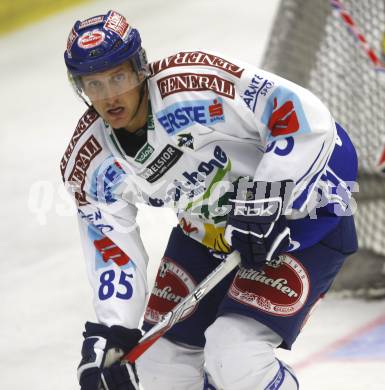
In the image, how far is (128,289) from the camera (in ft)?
9.36

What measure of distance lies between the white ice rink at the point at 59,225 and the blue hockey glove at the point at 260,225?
1000mm

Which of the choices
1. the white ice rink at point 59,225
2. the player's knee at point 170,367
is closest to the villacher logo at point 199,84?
the player's knee at point 170,367

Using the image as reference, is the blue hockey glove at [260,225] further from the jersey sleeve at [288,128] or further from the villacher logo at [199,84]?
the villacher logo at [199,84]

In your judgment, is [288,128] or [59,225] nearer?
[288,128]

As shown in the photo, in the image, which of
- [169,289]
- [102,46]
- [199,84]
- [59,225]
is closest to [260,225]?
[199,84]

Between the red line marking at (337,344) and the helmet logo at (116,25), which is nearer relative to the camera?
the helmet logo at (116,25)

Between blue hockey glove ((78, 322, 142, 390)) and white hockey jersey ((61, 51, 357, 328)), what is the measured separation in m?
0.05

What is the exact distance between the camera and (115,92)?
8.98ft

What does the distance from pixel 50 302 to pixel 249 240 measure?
1.93 m

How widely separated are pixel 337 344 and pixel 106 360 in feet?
4.57

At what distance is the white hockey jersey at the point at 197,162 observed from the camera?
8.86 ft

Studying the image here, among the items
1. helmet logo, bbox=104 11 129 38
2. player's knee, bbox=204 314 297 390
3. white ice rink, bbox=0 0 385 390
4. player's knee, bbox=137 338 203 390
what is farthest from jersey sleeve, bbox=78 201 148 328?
white ice rink, bbox=0 0 385 390

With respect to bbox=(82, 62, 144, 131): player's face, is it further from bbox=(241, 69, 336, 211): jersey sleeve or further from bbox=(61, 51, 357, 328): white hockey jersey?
bbox=(241, 69, 336, 211): jersey sleeve

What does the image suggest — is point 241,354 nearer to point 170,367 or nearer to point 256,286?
point 256,286
